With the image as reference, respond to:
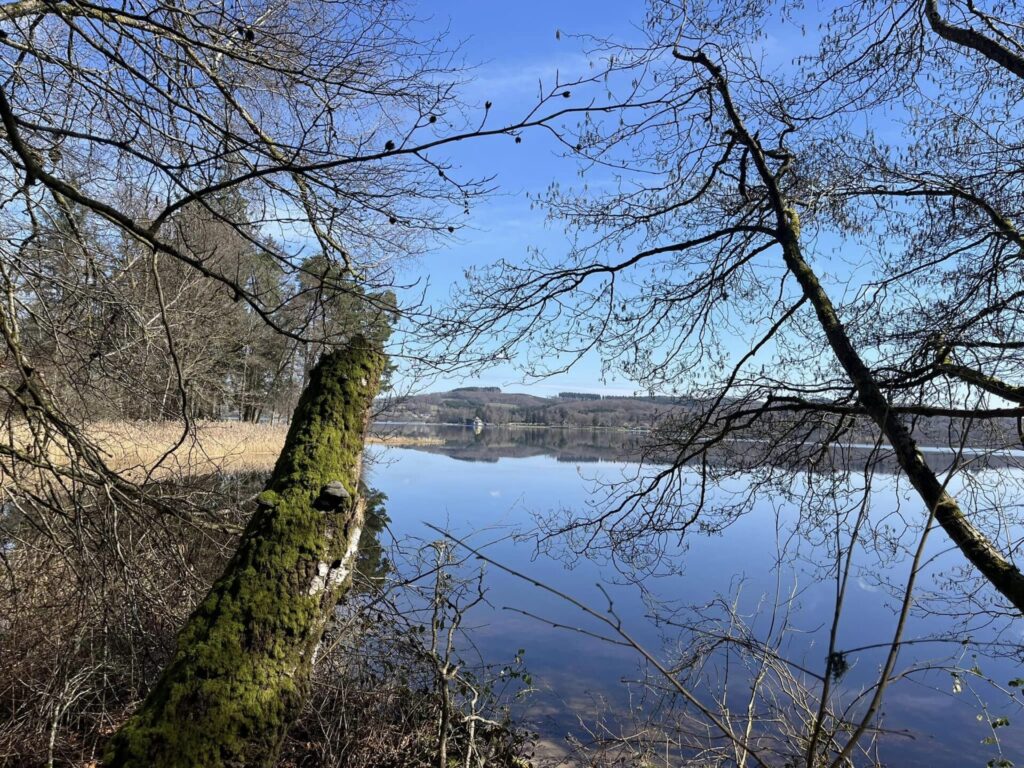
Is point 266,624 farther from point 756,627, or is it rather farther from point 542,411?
point 542,411

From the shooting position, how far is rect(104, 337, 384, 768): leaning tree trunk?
1994 mm

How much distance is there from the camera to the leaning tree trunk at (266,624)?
199 centimetres

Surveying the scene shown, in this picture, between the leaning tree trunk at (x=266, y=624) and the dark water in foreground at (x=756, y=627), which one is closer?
the leaning tree trunk at (x=266, y=624)

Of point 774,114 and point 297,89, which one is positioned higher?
point 774,114

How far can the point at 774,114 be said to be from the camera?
4.47 metres

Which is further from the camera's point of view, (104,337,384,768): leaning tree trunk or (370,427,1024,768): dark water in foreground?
(370,427,1024,768): dark water in foreground

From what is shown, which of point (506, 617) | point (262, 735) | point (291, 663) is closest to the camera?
point (262, 735)

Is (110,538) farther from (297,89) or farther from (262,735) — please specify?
(297,89)

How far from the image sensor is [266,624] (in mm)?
2225

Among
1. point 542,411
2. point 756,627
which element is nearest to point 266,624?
point 756,627

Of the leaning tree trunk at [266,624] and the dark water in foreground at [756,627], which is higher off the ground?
the leaning tree trunk at [266,624]

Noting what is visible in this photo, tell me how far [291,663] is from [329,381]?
1.15 metres

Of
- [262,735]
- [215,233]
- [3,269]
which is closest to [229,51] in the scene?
[3,269]

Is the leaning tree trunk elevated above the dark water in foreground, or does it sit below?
above
